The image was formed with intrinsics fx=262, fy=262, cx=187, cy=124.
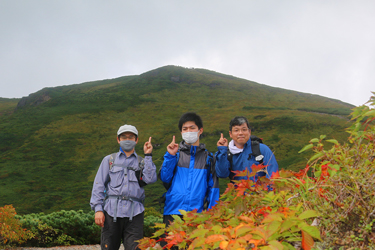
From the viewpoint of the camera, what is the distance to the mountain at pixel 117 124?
81.6ft

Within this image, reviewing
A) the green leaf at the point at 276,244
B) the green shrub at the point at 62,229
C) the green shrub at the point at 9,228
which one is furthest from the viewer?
the green shrub at the point at 62,229

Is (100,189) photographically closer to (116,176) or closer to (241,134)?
(116,176)

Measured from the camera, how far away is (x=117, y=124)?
5150 cm

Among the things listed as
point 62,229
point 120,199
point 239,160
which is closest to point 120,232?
point 120,199

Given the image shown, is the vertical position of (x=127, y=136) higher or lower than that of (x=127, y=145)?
higher

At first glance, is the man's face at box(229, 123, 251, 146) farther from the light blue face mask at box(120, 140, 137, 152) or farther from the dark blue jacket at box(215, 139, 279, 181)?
the light blue face mask at box(120, 140, 137, 152)

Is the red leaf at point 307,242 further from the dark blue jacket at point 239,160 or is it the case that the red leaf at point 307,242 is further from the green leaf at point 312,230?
the dark blue jacket at point 239,160

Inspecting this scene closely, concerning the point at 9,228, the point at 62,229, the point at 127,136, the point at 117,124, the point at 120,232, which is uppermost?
the point at 117,124

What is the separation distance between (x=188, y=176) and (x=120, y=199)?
3.15 ft

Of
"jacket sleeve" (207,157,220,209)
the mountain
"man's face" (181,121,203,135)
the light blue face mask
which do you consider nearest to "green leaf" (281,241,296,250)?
"jacket sleeve" (207,157,220,209)

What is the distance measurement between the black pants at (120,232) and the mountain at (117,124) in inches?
217

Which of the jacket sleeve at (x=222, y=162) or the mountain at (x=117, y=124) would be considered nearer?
the jacket sleeve at (x=222, y=162)

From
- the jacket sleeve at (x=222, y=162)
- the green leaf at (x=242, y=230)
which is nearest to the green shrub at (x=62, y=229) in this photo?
the jacket sleeve at (x=222, y=162)

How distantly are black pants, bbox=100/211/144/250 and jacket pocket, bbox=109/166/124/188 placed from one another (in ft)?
1.32
